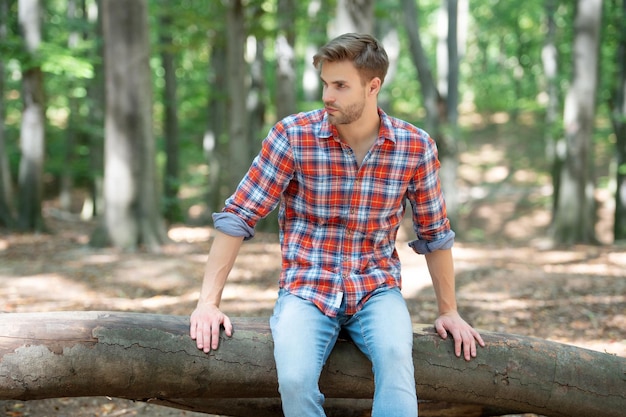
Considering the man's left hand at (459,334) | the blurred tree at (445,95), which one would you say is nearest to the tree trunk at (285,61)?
the blurred tree at (445,95)

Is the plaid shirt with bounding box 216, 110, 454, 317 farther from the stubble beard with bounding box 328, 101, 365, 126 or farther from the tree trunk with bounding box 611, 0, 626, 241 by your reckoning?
the tree trunk with bounding box 611, 0, 626, 241

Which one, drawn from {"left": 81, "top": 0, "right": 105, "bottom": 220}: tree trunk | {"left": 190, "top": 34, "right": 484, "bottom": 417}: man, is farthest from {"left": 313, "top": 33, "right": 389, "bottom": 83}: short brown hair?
{"left": 81, "top": 0, "right": 105, "bottom": 220}: tree trunk

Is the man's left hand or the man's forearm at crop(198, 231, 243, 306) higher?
the man's forearm at crop(198, 231, 243, 306)

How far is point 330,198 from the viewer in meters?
2.96

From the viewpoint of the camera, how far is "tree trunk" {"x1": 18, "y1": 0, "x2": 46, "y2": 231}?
40.1 ft

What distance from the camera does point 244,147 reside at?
44.5ft

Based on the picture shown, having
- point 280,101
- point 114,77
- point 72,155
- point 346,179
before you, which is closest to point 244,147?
point 280,101

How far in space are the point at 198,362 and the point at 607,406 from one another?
2.04 metres

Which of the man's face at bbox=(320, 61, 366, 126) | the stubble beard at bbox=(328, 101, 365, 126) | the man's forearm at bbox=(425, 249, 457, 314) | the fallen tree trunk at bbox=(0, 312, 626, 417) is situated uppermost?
the man's face at bbox=(320, 61, 366, 126)

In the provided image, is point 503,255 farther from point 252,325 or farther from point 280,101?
point 252,325

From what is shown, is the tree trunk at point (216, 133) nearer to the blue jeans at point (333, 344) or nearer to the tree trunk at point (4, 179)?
the tree trunk at point (4, 179)

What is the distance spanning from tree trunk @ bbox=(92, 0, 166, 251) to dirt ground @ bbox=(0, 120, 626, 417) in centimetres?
51

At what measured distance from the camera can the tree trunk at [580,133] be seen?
12.4 meters

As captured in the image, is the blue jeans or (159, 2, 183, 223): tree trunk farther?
(159, 2, 183, 223): tree trunk
